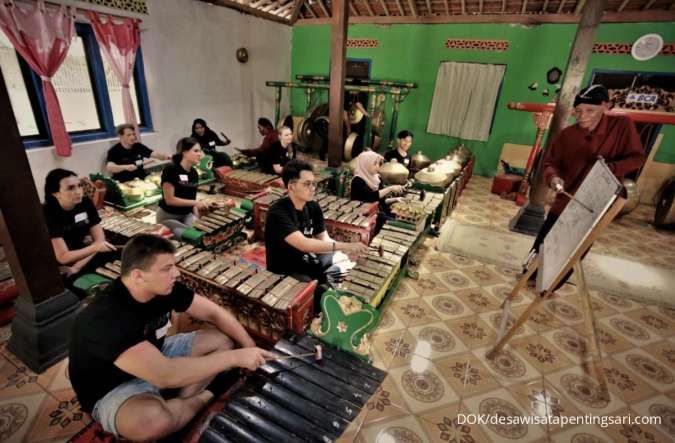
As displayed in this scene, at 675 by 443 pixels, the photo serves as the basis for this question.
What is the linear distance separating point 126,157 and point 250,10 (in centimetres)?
534

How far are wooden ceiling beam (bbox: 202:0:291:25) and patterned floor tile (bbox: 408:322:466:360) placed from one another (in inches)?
322

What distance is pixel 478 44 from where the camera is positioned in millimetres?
8055

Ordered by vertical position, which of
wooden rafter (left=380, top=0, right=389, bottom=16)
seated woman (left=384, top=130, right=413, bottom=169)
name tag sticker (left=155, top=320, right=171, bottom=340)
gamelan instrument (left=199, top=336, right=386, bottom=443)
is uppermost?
wooden rafter (left=380, top=0, right=389, bottom=16)

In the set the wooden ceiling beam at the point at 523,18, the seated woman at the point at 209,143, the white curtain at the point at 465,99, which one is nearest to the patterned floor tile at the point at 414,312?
the seated woman at the point at 209,143

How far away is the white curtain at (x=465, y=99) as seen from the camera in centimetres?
810

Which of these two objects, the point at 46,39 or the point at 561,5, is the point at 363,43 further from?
the point at 46,39

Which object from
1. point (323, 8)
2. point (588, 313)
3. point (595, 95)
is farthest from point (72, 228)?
point (323, 8)

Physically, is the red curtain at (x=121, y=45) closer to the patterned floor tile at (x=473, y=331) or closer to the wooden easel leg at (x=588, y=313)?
the patterned floor tile at (x=473, y=331)

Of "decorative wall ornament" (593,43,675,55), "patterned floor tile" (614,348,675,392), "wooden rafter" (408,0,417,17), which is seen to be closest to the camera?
"patterned floor tile" (614,348,675,392)

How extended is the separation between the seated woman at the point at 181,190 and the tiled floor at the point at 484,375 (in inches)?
76.3

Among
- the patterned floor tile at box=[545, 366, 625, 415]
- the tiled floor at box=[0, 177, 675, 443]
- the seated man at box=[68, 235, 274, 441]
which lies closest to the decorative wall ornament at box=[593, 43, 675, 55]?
the tiled floor at box=[0, 177, 675, 443]

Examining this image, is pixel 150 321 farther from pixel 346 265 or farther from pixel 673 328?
pixel 673 328

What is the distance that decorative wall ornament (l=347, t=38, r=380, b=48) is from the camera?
360 inches

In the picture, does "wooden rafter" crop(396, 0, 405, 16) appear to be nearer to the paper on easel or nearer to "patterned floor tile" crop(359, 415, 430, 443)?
the paper on easel
